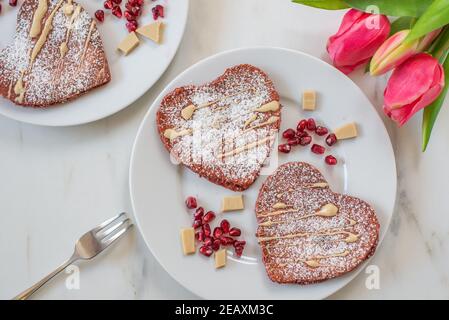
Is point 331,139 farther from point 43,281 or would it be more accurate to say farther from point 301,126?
point 43,281

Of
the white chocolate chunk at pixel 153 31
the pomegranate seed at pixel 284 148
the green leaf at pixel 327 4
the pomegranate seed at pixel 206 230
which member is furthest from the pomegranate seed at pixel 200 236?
the green leaf at pixel 327 4

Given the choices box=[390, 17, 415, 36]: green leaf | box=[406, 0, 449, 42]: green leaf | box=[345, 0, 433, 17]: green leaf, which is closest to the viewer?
box=[406, 0, 449, 42]: green leaf

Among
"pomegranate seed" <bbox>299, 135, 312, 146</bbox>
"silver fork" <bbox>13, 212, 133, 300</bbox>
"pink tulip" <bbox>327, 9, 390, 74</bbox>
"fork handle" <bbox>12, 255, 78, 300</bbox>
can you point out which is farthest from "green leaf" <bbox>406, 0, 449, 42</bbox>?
"fork handle" <bbox>12, 255, 78, 300</bbox>

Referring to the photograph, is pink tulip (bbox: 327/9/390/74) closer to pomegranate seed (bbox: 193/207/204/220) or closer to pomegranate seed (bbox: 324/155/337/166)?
pomegranate seed (bbox: 324/155/337/166)

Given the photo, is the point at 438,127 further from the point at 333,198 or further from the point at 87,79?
the point at 87,79

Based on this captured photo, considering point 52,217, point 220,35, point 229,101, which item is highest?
point 220,35

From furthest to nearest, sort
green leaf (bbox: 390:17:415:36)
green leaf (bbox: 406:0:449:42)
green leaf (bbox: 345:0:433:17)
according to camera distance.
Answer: green leaf (bbox: 390:17:415:36) → green leaf (bbox: 345:0:433:17) → green leaf (bbox: 406:0:449:42)
